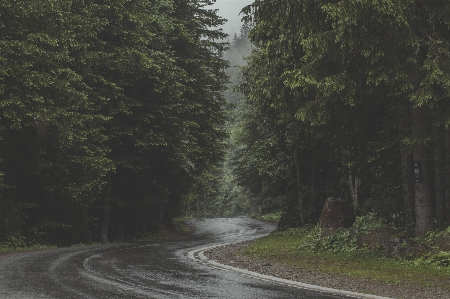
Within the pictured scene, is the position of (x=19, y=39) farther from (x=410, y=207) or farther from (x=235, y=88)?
(x=410, y=207)

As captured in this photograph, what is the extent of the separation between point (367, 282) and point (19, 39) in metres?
16.9

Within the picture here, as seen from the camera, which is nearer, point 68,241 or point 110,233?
point 68,241

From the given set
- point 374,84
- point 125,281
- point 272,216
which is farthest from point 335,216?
point 272,216

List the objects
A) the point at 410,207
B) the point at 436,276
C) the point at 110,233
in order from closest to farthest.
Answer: the point at 436,276 < the point at 410,207 < the point at 110,233

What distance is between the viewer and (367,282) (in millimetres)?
9859

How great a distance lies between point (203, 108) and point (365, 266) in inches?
855

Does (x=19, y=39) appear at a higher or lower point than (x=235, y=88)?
higher

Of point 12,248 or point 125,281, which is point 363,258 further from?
point 12,248

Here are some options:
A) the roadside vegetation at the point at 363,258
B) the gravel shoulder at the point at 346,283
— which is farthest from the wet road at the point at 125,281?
the roadside vegetation at the point at 363,258

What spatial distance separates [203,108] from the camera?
32344 mm

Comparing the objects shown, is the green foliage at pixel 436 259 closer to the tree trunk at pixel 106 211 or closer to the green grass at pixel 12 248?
the green grass at pixel 12 248

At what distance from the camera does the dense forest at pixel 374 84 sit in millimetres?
12305

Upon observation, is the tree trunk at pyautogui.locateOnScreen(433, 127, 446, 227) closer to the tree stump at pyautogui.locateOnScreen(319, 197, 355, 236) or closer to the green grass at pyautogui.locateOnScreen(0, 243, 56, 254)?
the tree stump at pyautogui.locateOnScreen(319, 197, 355, 236)

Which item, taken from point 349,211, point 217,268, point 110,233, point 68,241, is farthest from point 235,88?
point 110,233
